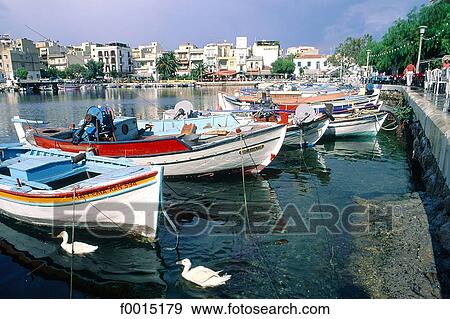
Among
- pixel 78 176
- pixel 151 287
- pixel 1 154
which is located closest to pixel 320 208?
pixel 151 287

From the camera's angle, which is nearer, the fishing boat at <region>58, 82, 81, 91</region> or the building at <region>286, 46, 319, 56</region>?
the fishing boat at <region>58, 82, 81, 91</region>

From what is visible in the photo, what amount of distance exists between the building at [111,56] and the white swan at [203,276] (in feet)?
398

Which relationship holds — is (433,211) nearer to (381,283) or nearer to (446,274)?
(446,274)

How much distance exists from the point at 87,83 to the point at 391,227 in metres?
116

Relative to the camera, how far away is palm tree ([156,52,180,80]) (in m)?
108

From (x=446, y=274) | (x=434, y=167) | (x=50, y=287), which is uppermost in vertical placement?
(x=434, y=167)

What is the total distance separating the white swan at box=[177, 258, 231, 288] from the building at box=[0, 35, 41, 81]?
113776 millimetres

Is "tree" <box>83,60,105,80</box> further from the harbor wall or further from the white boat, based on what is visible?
the harbor wall

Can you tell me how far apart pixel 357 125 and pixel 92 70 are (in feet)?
339

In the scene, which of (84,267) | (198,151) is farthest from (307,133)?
(84,267)

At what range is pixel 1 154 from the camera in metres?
12.7

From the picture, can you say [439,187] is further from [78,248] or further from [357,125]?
[357,125]

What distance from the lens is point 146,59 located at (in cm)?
13088

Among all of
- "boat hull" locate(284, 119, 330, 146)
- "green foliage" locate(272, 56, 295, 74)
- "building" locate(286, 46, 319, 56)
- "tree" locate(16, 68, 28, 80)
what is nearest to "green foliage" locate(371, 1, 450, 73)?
"boat hull" locate(284, 119, 330, 146)
